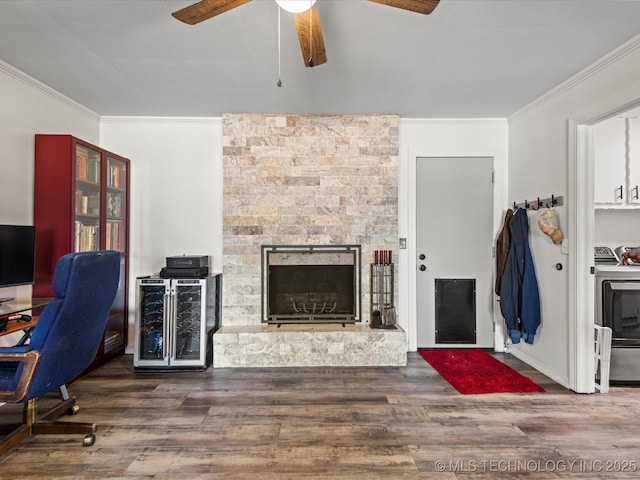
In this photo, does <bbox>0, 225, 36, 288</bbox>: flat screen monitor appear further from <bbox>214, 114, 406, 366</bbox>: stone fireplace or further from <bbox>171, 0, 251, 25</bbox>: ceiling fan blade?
<bbox>171, 0, 251, 25</bbox>: ceiling fan blade

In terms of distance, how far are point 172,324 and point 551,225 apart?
11.2ft

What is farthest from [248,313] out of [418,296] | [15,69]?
[15,69]

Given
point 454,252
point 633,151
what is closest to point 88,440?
point 454,252

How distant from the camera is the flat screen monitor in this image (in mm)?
2361

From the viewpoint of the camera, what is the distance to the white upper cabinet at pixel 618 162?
3.19 meters

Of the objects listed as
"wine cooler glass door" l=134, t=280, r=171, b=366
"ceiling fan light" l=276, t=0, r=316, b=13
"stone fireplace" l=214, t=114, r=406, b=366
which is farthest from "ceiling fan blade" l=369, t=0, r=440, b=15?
"wine cooler glass door" l=134, t=280, r=171, b=366

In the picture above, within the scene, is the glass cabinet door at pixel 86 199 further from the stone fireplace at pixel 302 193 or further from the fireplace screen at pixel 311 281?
the fireplace screen at pixel 311 281

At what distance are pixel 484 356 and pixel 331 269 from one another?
1.79 m

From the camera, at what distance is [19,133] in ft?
9.09

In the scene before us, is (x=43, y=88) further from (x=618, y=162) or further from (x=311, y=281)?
(x=618, y=162)

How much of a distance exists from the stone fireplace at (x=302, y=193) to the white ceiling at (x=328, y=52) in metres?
0.29

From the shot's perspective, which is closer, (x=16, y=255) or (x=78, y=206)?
(x=16, y=255)

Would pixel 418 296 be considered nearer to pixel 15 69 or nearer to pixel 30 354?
pixel 30 354

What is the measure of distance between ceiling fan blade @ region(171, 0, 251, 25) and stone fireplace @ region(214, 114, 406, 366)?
2031 mm
